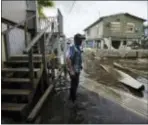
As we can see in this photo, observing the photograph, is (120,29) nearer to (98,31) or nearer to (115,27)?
(115,27)

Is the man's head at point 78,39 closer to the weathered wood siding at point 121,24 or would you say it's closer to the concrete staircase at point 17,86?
the concrete staircase at point 17,86

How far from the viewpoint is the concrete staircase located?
4308 mm

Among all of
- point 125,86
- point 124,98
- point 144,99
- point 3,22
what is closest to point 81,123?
point 124,98

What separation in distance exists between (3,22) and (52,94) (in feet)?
8.74

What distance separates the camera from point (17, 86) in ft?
18.1

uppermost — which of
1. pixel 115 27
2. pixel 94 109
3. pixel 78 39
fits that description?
pixel 115 27

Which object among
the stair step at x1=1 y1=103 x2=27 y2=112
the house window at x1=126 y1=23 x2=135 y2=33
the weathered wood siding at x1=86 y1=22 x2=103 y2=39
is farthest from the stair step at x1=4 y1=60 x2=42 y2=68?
the house window at x1=126 y1=23 x2=135 y2=33

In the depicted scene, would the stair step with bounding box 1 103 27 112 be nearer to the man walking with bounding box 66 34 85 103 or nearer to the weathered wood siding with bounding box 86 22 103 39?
the man walking with bounding box 66 34 85 103

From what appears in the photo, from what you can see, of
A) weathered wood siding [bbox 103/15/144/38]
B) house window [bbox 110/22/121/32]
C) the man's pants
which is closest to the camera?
the man's pants

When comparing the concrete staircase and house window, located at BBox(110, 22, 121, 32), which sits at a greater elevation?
house window, located at BBox(110, 22, 121, 32)

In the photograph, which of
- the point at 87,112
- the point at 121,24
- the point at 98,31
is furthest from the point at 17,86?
the point at 98,31

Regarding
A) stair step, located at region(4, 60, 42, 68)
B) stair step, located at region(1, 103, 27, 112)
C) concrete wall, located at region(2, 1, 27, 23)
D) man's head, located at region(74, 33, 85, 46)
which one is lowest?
stair step, located at region(1, 103, 27, 112)

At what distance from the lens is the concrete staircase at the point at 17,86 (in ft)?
14.1

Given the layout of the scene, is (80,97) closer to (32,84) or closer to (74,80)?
(74,80)
